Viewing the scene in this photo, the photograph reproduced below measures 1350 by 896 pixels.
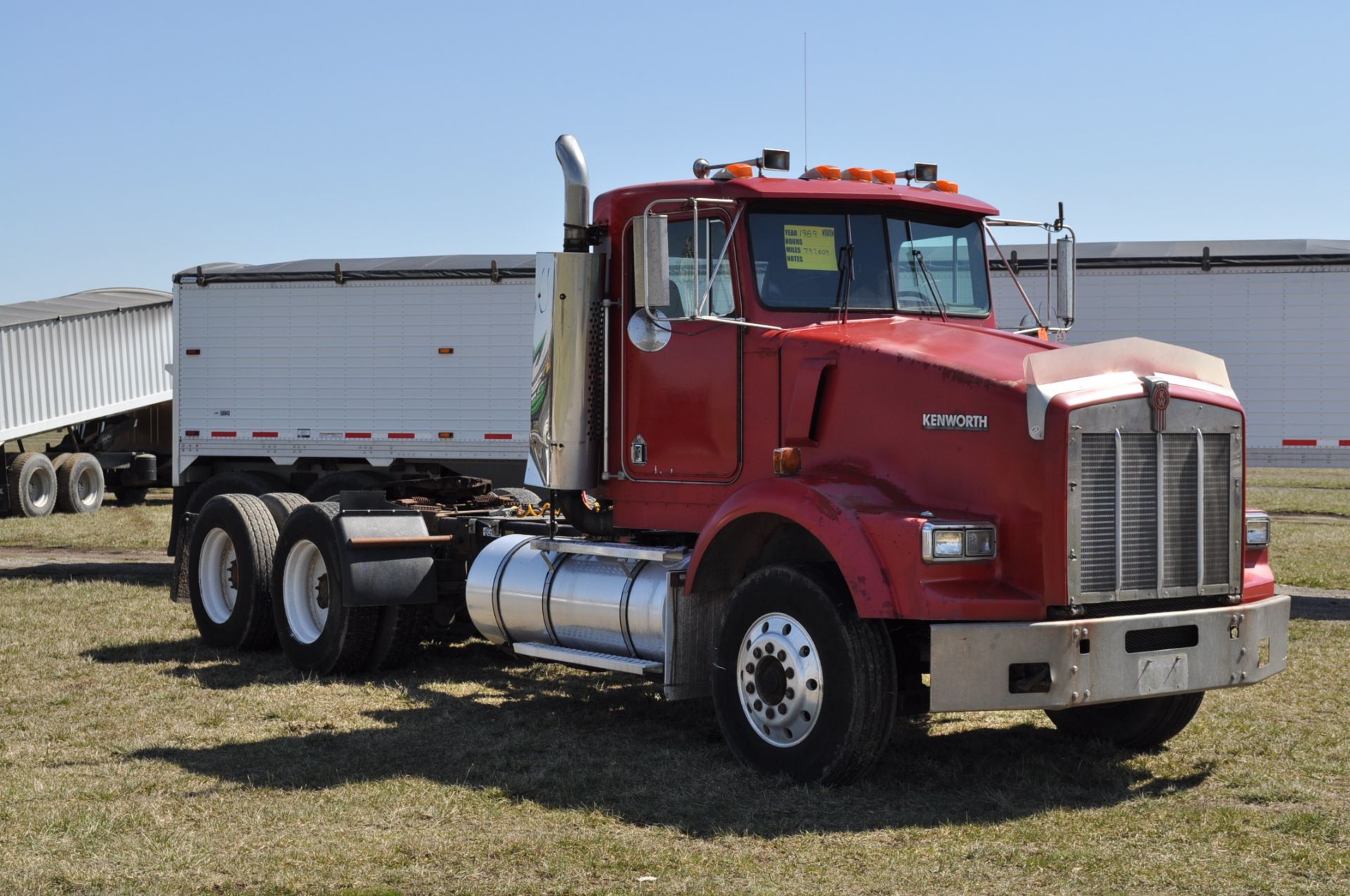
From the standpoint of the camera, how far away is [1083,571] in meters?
6.62

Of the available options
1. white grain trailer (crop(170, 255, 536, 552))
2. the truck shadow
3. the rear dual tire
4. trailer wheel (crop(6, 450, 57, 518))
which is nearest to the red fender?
the truck shadow

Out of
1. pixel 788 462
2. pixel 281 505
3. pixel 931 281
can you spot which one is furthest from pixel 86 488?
pixel 788 462

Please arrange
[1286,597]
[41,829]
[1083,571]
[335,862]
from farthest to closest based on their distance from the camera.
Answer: [1286,597] < [1083,571] < [41,829] < [335,862]

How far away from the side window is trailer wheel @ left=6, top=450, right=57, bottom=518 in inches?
804

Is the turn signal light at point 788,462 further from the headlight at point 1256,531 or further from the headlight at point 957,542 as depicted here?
the headlight at point 1256,531

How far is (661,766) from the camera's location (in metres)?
7.45

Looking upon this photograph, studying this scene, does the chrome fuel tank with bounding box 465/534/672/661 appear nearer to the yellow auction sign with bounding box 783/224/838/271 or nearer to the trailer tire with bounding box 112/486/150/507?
the yellow auction sign with bounding box 783/224/838/271

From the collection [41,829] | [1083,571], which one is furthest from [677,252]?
[41,829]

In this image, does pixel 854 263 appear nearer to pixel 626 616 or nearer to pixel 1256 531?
pixel 626 616

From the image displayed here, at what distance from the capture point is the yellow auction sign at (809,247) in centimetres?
786

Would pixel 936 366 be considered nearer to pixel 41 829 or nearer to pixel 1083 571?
pixel 1083 571

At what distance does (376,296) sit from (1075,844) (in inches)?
534

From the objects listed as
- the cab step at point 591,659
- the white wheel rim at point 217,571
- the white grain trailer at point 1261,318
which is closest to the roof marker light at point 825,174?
the cab step at point 591,659

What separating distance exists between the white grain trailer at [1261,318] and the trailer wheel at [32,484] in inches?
698
